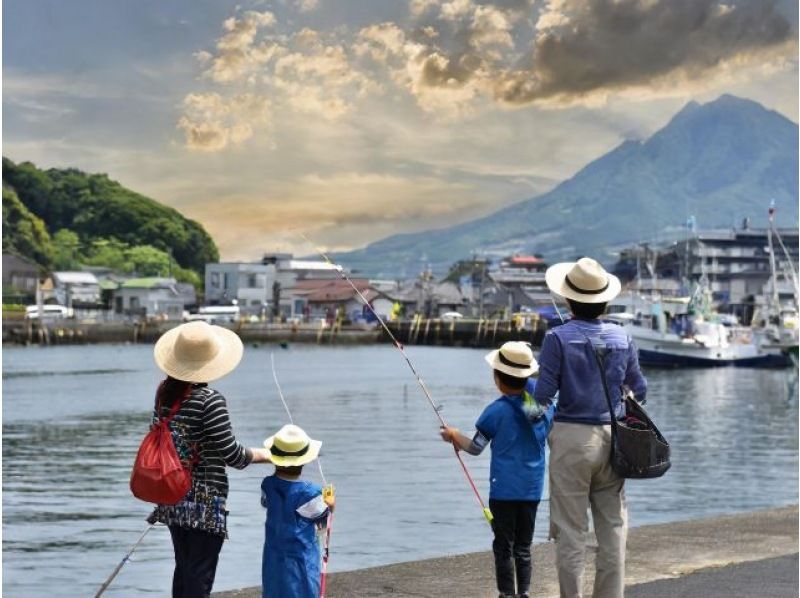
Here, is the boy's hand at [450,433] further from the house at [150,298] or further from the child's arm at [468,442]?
the house at [150,298]

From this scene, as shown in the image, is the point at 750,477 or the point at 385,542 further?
the point at 750,477

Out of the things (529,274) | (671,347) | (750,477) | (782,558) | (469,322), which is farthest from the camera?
(529,274)

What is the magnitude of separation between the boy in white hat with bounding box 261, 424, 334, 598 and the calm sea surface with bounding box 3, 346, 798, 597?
5.75m

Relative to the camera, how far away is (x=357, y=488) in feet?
59.0

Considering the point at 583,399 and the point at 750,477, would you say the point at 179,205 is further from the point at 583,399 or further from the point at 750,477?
the point at 583,399

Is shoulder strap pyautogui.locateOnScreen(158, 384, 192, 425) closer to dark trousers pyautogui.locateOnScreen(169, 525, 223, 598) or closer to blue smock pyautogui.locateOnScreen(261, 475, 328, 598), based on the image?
dark trousers pyautogui.locateOnScreen(169, 525, 223, 598)

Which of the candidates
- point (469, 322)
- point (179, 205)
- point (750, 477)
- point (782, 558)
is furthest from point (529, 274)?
point (782, 558)

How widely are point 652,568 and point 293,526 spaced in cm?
266

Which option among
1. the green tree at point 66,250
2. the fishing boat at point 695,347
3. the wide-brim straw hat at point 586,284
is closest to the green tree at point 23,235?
the green tree at point 66,250

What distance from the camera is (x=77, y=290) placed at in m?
109

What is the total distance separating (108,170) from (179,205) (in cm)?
916

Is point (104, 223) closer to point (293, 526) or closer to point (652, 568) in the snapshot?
point (652, 568)

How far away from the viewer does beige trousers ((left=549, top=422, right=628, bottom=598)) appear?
5051 millimetres

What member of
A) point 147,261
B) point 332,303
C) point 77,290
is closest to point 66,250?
point 147,261
